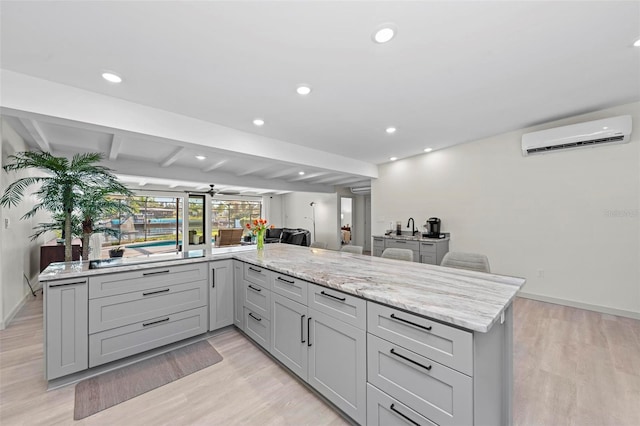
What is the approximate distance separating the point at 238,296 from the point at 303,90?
87.9 inches

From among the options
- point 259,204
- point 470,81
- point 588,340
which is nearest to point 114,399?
point 470,81

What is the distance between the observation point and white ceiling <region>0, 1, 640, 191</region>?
1507mm

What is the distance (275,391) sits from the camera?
1861mm

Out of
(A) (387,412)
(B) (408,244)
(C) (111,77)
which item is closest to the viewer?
(A) (387,412)

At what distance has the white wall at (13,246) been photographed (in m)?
2.91

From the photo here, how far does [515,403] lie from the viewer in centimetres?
172

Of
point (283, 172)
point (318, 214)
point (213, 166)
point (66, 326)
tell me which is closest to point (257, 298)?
point (66, 326)

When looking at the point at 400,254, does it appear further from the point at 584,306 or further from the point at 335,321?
the point at 584,306

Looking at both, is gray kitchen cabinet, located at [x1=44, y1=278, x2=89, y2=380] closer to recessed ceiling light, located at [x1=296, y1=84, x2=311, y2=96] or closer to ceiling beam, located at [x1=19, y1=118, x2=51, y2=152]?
ceiling beam, located at [x1=19, y1=118, x2=51, y2=152]

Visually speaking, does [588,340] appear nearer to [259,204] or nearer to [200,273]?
[200,273]

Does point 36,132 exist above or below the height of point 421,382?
above

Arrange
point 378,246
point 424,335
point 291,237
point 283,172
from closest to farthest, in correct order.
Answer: point 424,335 < point 378,246 < point 283,172 < point 291,237

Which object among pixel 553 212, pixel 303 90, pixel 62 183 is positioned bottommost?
pixel 553 212

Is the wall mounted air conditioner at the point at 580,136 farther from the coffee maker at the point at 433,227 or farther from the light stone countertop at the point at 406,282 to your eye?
the light stone countertop at the point at 406,282
